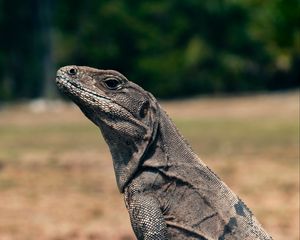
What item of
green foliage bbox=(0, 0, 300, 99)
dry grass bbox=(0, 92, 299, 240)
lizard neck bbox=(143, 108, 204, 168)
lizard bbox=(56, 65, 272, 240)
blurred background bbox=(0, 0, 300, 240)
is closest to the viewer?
lizard bbox=(56, 65, 272, 240)

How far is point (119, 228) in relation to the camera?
1212 cm

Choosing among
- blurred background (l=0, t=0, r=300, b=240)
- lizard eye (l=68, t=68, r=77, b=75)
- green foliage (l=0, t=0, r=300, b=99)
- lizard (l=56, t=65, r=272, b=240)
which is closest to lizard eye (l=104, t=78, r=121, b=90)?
lizard (l=56, t=65, r=272, b=240)

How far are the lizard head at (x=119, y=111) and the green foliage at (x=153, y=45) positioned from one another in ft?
172

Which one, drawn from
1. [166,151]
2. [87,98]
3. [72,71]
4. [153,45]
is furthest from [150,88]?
[166,151]

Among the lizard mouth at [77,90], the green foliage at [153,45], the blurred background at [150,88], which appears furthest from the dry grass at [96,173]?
the green foliage at [153,45]

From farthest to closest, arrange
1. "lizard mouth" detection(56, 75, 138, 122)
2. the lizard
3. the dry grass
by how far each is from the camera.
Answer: the dry grass
"lizard mouth" detection(56, 75, 138, 122)
the lizard

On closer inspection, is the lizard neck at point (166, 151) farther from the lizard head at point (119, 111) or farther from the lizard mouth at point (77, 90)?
the lizard mouth at point (77, 90)

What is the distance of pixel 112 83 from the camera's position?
6.10 metres

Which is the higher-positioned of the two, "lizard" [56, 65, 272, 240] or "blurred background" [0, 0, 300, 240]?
"lizard" [56, 65, 272, 240]

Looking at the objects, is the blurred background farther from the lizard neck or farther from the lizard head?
the lizard neck

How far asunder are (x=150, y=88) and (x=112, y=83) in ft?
177

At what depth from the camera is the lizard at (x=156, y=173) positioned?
5.79 meters

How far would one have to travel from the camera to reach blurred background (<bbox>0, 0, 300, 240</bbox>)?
47.2ft

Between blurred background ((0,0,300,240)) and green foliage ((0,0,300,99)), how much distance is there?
0.27 ft
